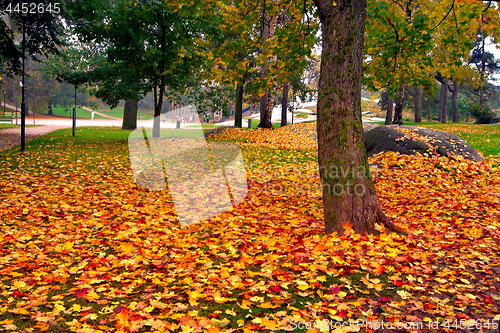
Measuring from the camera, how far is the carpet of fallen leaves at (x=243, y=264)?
135 inches

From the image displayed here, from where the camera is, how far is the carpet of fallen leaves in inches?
135

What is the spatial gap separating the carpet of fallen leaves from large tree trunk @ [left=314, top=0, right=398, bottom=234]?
0.34 m

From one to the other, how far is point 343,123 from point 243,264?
2.23m

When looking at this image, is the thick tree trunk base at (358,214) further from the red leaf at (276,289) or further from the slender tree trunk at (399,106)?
the slender tree trunk at (399,106)

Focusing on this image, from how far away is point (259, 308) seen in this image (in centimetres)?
364

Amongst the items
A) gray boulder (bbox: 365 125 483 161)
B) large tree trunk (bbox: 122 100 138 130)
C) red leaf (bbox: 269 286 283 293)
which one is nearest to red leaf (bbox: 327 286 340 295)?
red leaf (bbox: 269 286 283 293)

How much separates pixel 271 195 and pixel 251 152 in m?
6.89

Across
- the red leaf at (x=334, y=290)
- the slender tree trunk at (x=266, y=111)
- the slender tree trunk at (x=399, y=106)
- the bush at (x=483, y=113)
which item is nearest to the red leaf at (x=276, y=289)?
the red leaf at (x=334, y=290)

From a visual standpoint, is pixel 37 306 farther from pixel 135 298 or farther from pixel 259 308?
pixel 259 308

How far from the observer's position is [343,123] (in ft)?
17.2

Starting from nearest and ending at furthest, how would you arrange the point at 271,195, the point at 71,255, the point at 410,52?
the point at 71,255
the point at 410,52
the point at 271,195

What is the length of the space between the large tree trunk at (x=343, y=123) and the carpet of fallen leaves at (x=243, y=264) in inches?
13.3

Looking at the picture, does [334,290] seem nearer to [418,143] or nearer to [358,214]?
[358,214]

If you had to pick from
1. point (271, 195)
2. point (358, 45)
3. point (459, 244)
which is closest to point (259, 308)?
point (459, 244)
